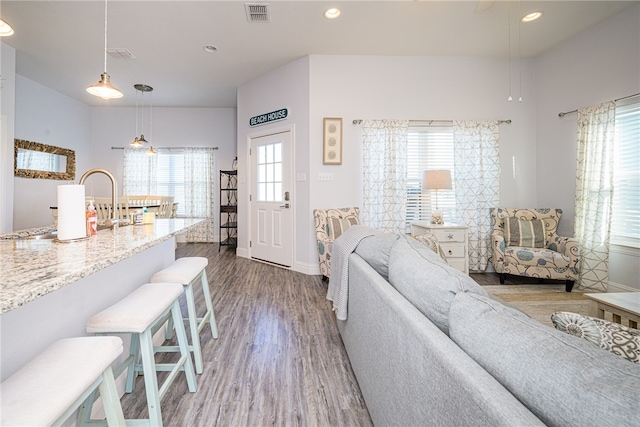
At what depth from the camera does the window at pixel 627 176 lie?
2.93 metres

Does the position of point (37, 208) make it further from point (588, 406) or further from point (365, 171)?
point (588, 406)

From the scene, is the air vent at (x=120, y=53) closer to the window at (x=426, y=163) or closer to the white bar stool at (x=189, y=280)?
the white bar stool at (x=189, y=280)

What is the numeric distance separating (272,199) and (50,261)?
3.59 meters

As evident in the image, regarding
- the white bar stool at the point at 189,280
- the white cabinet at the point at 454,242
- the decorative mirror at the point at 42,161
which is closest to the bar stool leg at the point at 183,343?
the white bar stool at the point at 189,280

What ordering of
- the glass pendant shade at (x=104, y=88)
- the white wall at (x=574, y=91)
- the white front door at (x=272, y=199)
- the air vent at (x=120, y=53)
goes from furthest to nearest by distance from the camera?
the white front door at (x=272, y=199) → the air vent at (x=120, y=53) → the white wall at (x=574, y=91) → the glass pendant shade at (x=104, y=88)

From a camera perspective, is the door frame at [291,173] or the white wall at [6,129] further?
the door frame at [291,173]

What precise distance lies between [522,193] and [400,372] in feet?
13.8

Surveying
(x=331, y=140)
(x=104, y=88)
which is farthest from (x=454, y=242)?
(x=104, y=88)

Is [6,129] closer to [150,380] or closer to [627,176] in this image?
[150,380]

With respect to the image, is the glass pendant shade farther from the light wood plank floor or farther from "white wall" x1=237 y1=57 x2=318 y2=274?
"white wall" x1=237 y1=57 x2=318 y2=274

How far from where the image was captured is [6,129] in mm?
3602

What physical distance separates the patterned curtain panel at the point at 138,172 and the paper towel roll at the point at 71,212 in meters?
5.84

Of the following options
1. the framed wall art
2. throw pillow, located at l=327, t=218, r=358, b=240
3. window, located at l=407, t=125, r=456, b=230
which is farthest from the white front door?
window, located at l=407, t=125, r=456, b=230

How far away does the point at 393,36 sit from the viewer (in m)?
3.45
